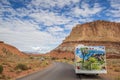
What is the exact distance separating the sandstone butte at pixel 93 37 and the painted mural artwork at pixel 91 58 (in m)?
100

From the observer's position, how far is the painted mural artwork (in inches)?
749

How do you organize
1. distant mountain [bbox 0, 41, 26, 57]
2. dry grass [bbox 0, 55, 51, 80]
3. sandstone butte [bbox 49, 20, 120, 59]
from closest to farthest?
dry grass [bbox 0, 55, 51, 80]
distant mountain [bbox 0, 41, 26, 57]
sandstone butte [bbox 49, 20, 120, 59]

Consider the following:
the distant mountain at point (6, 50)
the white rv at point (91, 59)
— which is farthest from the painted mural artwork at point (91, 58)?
the distant mountain at point (6, 50)

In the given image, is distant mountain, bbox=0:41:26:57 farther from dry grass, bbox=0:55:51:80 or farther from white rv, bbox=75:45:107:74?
white rv, bbox=75:45:107:74

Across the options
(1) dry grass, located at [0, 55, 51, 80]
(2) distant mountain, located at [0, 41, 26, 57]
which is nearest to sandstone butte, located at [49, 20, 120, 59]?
(2) distant mountain, located at [0, 41, 26, 57]

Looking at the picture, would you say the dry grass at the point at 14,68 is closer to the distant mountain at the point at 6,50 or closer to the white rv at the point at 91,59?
the white rv at the point at 91,59

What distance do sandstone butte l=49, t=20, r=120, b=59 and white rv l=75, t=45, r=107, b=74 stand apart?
100140 mm

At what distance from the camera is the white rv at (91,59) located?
19016 mm

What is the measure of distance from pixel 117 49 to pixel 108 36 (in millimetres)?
19517

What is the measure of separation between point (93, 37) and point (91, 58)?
119 metres

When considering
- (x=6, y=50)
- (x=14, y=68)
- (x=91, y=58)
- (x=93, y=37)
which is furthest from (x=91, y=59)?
(x=93, y=37)

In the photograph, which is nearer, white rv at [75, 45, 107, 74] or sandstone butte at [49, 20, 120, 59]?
white rv at [75, 45, 107, 74]

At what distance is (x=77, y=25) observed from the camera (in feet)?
510

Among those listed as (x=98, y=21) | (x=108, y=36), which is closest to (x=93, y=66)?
(x=108, y=36)
